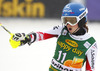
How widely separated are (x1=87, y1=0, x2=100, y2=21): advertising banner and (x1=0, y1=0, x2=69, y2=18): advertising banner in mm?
828

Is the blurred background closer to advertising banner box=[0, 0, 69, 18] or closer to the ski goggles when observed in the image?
advertising banner box=[0, 0, 69, 18]

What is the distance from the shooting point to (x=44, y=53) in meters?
5.78

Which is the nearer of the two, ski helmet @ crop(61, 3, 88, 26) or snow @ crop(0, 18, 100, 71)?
ski helmet @ crop(61, 3, 88, 26)

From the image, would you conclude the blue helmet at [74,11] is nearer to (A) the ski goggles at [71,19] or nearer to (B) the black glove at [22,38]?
(A) the ski goggles at [71,19]

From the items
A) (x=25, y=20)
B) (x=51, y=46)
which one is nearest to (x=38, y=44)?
(x=51, y=46)

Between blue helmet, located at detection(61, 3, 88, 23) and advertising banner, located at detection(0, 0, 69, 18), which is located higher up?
blue helmet, located at detection(61, 3, 88, 23)

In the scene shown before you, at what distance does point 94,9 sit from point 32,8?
2181 mm

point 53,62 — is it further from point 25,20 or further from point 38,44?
point 25,20

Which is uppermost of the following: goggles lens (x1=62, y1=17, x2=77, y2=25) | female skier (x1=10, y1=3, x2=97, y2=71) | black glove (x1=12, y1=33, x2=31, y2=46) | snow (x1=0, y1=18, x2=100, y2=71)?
goggles lens (x1=62, y1=17, x2=77, y2=25)

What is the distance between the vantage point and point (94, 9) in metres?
10.1

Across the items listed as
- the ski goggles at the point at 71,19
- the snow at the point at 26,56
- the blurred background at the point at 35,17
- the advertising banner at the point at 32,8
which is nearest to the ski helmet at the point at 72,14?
the ski goggles at the point at 71,19

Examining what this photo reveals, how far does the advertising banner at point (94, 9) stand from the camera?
10016mm

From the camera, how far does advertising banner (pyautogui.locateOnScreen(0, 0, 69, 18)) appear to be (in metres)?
10.1

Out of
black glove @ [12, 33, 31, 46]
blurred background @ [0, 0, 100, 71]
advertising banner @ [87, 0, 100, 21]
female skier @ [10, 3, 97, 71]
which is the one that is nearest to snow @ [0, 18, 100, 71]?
blurred background @ [0, 0, 100, 71]
